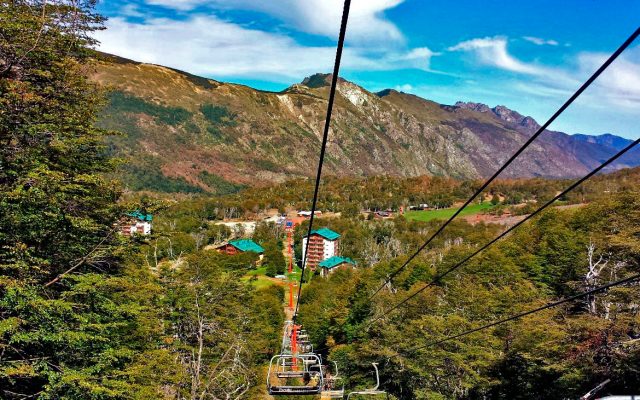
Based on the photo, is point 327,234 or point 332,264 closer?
point 332,264

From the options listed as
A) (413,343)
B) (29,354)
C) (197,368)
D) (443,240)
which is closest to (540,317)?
(413,343)

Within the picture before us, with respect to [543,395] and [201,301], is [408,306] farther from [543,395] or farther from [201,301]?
[201,301]

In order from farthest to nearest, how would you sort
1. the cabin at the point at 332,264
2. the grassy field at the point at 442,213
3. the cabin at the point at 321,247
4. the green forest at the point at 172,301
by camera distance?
the grassy field at the point at 442,213, the cabin at the point at 321,247, the cabin at the point at 332,264, the green forest at the point at 172,301

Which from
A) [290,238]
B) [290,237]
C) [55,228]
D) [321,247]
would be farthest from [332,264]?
[55,228]

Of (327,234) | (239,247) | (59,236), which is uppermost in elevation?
(59,236)

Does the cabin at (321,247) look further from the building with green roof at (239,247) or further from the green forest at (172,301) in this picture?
the green forest at (172,301)

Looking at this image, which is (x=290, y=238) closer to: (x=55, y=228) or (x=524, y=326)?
(x=524, y=326)

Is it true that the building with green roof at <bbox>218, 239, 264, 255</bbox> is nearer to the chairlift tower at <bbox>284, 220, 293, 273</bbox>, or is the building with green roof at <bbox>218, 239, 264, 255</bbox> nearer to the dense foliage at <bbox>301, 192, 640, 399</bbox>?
the chairlift tower at <bbox>284, 220, 293, 273</bbox>

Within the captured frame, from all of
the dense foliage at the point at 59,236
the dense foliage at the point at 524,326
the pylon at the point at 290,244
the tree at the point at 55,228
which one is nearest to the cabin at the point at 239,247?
the pylon at the point at 290,244
